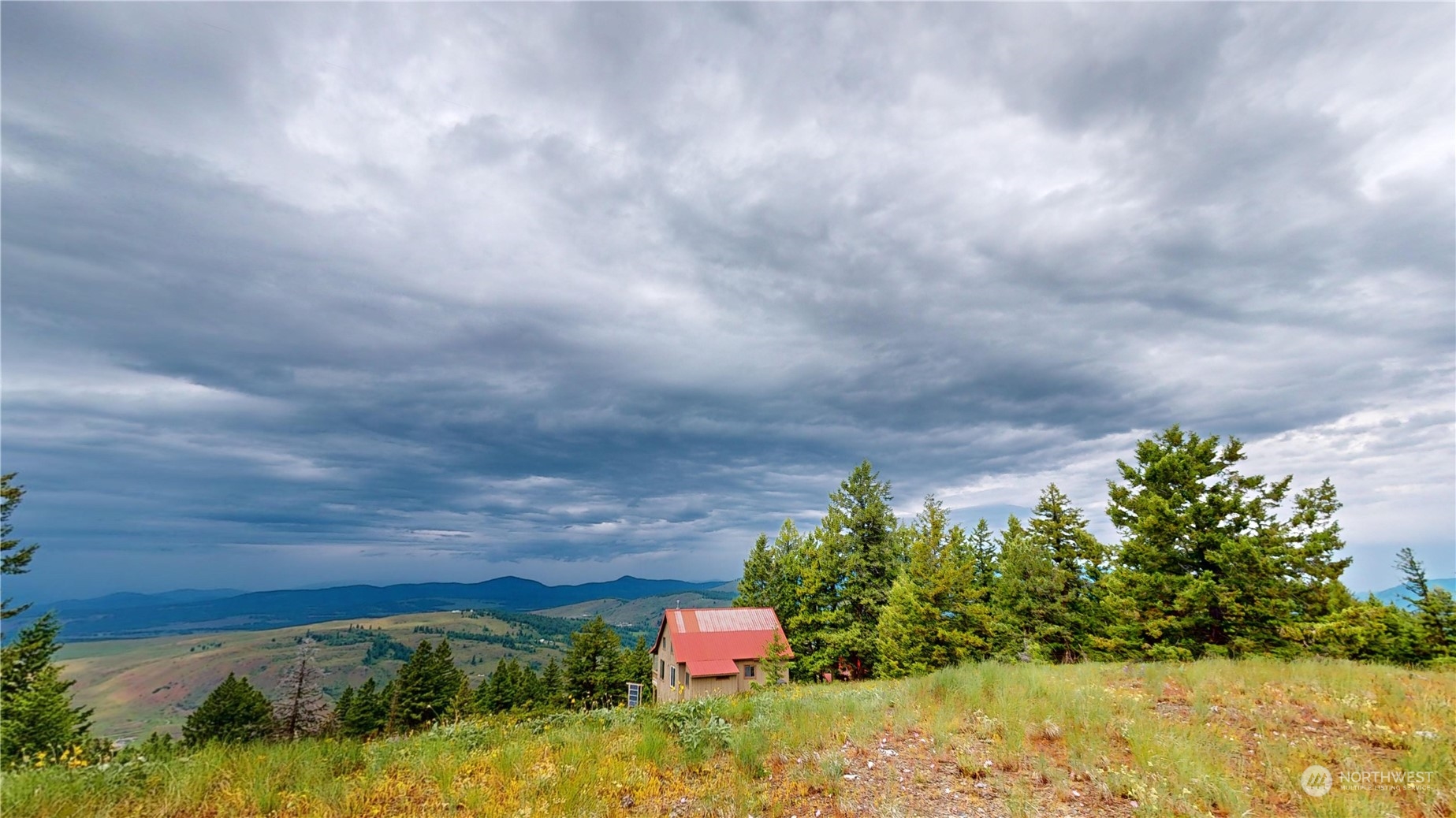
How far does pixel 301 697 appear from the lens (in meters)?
36.7

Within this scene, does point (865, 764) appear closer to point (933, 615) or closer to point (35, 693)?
point (933, 615)

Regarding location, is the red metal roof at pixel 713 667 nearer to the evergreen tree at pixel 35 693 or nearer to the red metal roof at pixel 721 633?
the red metal roof at pixel 721 633

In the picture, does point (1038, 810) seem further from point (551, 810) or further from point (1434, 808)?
point (551, 810)

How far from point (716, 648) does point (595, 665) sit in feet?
86.4

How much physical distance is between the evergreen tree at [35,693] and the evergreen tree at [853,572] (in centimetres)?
4774

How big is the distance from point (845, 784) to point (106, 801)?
29.6 ft

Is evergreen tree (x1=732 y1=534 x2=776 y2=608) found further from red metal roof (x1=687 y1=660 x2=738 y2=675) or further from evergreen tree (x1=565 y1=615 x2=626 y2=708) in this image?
evergreen tree (x1=565 y1=615 x2=626 y2=708)

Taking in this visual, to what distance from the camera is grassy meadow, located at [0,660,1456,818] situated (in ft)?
21.9

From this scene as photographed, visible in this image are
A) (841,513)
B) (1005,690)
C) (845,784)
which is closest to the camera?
(845,784)

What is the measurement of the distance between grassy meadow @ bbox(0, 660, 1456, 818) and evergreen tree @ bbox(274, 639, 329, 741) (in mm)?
34079

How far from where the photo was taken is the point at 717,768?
332 inches

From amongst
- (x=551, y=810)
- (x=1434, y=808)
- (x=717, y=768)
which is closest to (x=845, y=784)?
(x=717, y=768)

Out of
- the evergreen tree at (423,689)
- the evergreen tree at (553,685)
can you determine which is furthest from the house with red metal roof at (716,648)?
the evergreen tree at (423,689)

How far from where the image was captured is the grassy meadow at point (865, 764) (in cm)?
667
